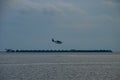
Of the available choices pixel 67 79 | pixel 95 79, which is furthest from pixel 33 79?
pixel 95 79

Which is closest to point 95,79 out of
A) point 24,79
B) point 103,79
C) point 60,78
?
point 103,79

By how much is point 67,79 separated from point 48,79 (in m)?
1.77

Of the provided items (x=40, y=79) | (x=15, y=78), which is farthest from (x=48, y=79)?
(x=15, y=78)

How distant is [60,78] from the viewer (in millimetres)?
38000

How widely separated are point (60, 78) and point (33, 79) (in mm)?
2795

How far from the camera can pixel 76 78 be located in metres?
37.8

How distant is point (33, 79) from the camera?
36.6 metres

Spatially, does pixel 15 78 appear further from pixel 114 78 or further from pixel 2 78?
pixel 114 78

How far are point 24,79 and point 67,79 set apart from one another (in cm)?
388

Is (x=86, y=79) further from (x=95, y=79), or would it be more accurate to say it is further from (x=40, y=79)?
(x=40, y=79)

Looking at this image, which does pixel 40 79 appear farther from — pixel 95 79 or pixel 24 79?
pixel 95 79

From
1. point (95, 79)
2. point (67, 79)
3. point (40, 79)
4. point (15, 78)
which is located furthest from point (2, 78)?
point (95, 79)

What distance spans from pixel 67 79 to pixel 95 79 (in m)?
2.53

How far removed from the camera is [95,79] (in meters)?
36.6
